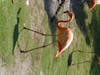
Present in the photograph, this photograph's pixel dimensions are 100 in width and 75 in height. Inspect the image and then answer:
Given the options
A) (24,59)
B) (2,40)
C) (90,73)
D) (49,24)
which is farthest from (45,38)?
(90,73)

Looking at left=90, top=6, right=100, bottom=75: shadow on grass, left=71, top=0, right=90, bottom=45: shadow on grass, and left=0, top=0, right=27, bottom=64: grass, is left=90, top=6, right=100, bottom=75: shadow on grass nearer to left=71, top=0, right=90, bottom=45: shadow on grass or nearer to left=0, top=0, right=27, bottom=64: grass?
left=71, top=0, right=90, bottom=45: shadow on grass

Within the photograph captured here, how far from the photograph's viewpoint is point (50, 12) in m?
4.03

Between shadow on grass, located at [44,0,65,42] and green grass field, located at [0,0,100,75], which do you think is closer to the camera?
green grass field, located at [0,0,100,75]

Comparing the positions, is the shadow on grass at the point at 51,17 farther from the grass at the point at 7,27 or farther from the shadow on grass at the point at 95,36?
the shadow on grass at the point at 95,36

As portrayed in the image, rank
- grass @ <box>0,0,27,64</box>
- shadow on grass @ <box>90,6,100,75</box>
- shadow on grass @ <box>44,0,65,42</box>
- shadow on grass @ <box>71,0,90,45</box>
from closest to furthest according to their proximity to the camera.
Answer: grass @ <box>0,0,27,64</box>
shadow on grass @ <box>44,0,65,42</box>
shadow on grass @ <box>71,0,90,45</box>
shadow on grass @ <box>90,6,100,75</box>

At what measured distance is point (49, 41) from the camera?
400cm

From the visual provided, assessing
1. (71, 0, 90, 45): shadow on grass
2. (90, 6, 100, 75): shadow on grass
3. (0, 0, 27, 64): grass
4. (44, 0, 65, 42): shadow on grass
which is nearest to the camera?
(0, 0, 27, 64): grass

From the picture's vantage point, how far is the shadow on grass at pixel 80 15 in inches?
175

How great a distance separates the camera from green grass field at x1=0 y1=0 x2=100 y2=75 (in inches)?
135

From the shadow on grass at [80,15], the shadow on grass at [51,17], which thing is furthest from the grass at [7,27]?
the shadow on grass at [80,15]

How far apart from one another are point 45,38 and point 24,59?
0.40m

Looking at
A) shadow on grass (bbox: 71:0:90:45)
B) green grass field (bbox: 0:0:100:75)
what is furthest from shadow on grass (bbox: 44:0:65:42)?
shadow on grass (bbox: 71:0:90:45)

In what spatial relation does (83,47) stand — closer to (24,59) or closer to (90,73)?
(90,73)

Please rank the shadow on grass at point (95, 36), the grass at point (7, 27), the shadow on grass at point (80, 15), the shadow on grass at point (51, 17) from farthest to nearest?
the shadow on grass at point (95, 36) → the shadow on grass at point (80, 15) → the shadow on grass at point (51, 17) → the grass at point (7, 27)
